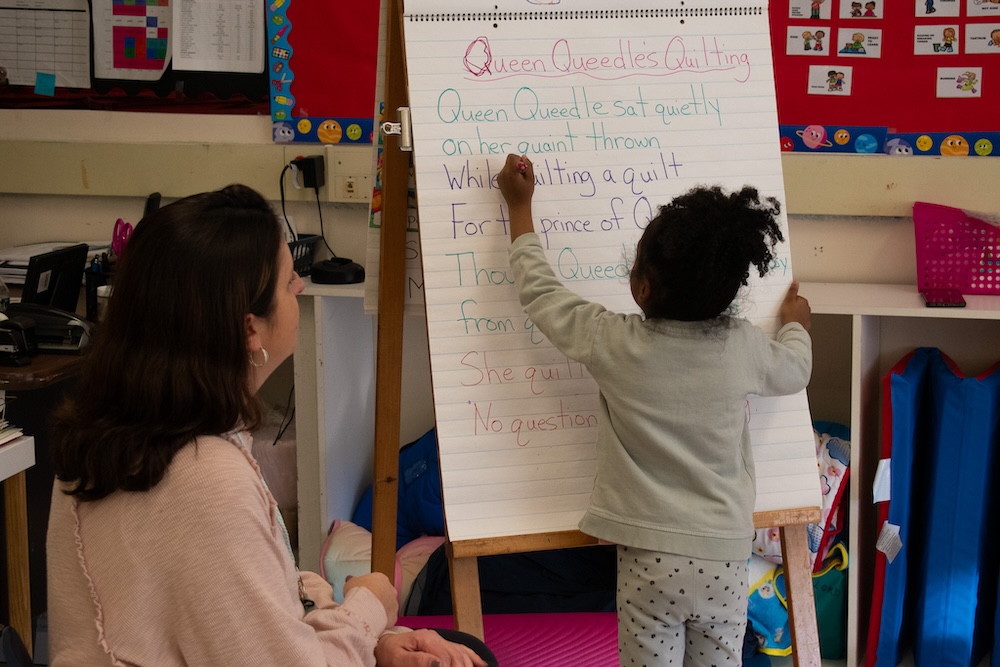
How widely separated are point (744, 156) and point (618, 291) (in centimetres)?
34

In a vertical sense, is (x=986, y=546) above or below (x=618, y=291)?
below

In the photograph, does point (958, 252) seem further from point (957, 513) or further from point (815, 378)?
point (957, 513)

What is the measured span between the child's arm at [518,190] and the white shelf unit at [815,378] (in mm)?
878

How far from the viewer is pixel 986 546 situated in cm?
240

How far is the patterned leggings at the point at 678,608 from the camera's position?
1.57 meters

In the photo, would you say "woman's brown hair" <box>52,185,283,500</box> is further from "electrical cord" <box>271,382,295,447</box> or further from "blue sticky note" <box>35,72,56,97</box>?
"blue sticky note" <box>35,72,56,97</box>

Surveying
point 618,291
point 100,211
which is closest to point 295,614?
point 618,291

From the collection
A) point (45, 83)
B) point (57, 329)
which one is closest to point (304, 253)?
point (57, 329)

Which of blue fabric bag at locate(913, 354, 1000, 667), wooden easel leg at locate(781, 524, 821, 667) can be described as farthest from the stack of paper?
blue fabric bag at locate(913, 354, 1000, 667)

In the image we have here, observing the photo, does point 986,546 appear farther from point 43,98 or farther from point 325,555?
point 43,98

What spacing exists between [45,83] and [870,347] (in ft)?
7.75

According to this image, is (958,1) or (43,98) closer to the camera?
(958,1)

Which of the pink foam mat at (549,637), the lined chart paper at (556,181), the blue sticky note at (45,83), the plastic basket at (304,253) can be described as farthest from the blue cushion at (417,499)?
the blue sticky note at (45,83)

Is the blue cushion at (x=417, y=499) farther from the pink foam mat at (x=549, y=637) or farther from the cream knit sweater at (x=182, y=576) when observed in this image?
the cream knit sweater at (x=182, y=576)
